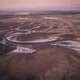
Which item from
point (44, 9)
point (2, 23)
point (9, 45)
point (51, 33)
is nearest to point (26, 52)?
point (9, 45)

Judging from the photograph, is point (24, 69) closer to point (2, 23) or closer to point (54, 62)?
point (54, 62)

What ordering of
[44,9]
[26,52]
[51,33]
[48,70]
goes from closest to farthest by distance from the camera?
[48,70]
[26,52]
[51,33]
[44,9]

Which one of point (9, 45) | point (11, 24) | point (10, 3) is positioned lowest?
point (9, 45)

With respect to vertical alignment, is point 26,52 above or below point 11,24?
below

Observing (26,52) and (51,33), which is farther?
(51,33)

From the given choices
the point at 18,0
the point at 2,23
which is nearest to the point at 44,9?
the point at 18,0

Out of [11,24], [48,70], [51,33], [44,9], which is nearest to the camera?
[48,70]
